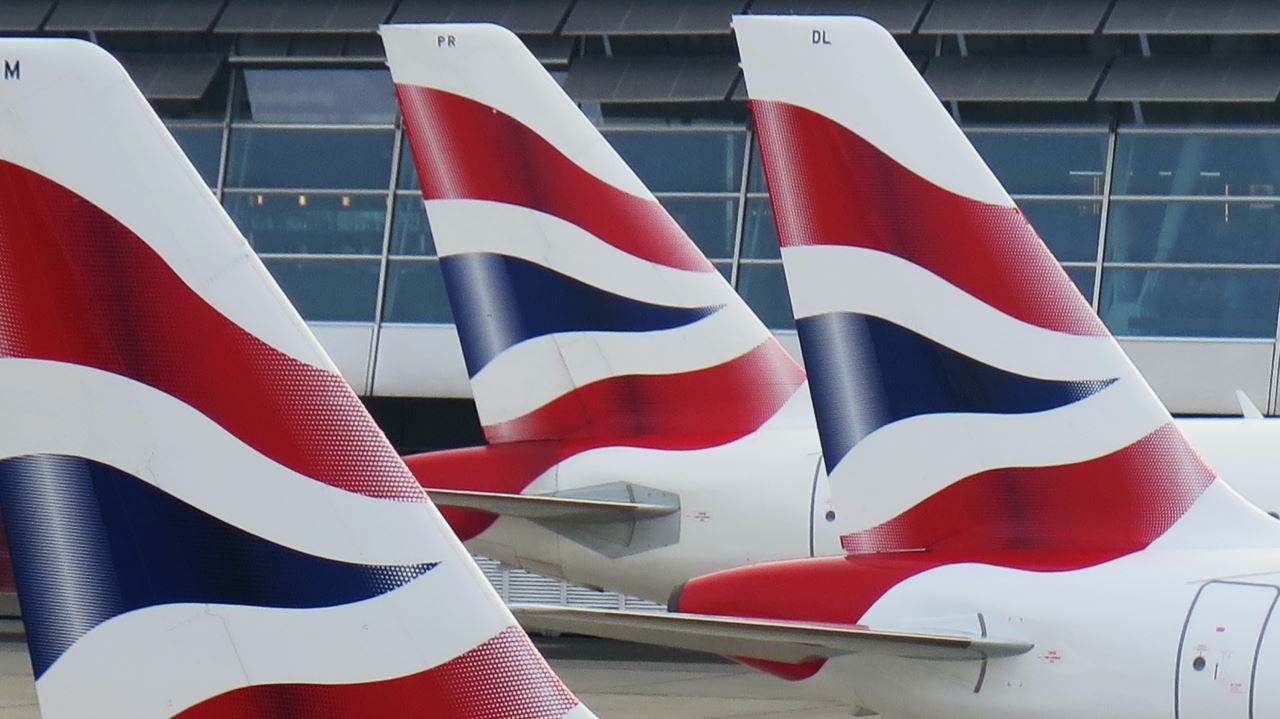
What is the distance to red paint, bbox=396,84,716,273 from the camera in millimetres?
14867

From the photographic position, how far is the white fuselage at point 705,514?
1309cm

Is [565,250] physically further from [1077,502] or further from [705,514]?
[1077,502]

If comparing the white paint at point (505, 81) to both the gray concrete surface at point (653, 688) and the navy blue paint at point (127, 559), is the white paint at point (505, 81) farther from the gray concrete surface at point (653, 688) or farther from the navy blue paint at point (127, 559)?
the navy blue paint at point (127, 559)

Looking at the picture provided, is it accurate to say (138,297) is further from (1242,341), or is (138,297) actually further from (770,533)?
(1242,341)

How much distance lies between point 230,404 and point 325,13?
22.5m

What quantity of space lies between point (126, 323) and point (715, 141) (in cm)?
2100

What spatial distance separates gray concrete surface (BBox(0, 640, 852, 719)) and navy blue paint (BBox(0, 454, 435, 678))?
1086 cm

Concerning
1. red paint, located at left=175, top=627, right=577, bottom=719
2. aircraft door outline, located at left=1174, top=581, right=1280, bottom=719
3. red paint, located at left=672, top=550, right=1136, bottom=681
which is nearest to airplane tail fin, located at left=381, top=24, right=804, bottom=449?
red paint, located at left=672, top=550, right=1136, bottom=681

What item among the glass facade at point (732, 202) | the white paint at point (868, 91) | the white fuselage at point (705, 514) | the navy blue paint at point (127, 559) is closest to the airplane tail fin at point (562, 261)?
the white fuselage at point (705, 514)

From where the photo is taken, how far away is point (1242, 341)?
2202 centimetres

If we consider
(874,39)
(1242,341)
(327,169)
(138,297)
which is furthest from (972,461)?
(327,169)

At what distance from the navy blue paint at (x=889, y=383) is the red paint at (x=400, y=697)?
474 centimetres

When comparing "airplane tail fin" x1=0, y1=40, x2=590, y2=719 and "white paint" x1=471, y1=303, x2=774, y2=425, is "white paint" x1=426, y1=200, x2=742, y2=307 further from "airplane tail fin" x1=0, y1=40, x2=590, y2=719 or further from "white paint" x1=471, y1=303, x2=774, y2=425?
"airplane tail fin" x1=0, y1=40, x2=590, y2=719

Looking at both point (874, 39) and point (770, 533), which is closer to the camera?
point (874, 39)
